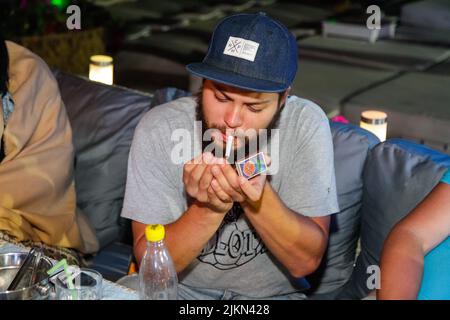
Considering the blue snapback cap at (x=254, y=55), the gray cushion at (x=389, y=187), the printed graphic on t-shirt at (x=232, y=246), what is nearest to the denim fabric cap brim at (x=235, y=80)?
the blue snapback cap at (x=254, y=55)

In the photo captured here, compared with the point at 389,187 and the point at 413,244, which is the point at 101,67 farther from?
the point at 413,244

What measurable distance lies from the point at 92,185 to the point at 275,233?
42.0 inches

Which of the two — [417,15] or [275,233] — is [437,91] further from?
[275,233]

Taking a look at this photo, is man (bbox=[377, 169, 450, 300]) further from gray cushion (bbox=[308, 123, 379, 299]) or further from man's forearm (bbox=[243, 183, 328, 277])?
gray cushion (bbox=[308, 123, 379, 299])

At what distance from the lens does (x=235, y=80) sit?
1.97 m

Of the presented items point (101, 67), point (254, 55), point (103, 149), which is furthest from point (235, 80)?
point (101, 67)

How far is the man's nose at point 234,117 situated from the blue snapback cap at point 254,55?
0.09m

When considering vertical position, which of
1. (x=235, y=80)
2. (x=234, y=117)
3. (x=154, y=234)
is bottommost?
(x=154, y=234)

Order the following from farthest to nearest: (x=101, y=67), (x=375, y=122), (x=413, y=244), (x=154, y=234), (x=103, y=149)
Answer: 1. (x=101, y=67)
2. (x=375, y=122)
3. (x=103, y=149)
4. (x=413, y=244)
5. (x=154, y=234)

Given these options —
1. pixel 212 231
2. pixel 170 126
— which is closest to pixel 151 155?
pixel 170 126

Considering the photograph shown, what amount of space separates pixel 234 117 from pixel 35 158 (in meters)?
0.81

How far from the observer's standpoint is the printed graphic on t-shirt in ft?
7.10

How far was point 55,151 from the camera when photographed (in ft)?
8.20

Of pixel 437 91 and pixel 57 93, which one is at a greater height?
pixel 57 93
